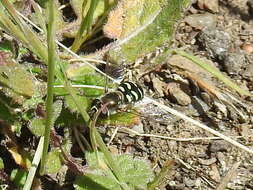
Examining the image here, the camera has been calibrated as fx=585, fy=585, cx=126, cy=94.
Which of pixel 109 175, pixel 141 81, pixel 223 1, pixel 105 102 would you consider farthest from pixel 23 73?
pixel 223 1

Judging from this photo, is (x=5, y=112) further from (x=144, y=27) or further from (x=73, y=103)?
(x=144, y=27)

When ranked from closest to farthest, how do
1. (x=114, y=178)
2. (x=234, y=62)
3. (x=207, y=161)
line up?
(x=114, y=178)
(x=207, y=161)
(x=234, y=62)

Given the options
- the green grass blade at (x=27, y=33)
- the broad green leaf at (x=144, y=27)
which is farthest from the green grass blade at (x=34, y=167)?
the broad green leaf at (x=144, y=27)

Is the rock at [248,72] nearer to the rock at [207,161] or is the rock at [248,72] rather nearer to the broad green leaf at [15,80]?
the rock at [207,161]

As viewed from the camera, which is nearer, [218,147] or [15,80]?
[15,80]

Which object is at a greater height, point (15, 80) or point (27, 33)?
point (27, 33)

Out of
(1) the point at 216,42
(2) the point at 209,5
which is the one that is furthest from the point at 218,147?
(2) the point at 209,5
